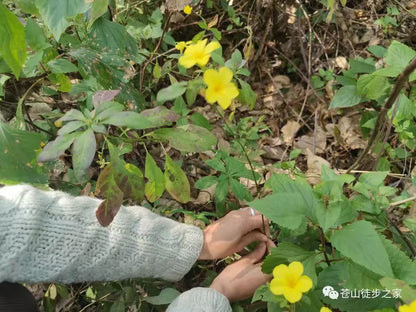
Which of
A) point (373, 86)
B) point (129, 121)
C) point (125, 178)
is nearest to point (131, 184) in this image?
point (125, 178)

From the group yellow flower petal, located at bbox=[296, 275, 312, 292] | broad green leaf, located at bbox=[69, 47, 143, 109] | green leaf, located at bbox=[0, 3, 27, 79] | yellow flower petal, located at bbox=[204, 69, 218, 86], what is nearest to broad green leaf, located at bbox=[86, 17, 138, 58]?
broad green leaf, located at bbox=[69, 47, 143, 109]

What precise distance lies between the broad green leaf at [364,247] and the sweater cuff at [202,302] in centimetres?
43

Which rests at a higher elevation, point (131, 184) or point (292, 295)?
point (131, 184)

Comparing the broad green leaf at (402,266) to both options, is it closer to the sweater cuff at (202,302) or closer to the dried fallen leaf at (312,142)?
the sweater cuff at (202,302)

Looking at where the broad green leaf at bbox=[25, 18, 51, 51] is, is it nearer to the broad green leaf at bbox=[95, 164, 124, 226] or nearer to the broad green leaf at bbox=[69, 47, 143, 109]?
the broad green leaf at bbox=[69, 47, 143, 109]

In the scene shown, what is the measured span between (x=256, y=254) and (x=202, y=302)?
209 millimetres

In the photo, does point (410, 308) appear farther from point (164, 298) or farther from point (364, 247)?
point (164, 298)

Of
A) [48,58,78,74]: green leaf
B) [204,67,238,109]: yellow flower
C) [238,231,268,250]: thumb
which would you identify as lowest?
[238,231,268,250]: thumb

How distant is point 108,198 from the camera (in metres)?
0.80

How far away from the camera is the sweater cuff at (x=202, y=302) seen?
1062 mm

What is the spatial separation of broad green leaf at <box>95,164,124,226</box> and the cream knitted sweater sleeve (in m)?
0.22

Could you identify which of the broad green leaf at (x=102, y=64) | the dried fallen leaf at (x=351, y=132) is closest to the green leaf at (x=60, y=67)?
the broad green leaf at (x=102, y=64)

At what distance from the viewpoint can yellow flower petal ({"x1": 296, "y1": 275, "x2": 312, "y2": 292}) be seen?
0.75 meters

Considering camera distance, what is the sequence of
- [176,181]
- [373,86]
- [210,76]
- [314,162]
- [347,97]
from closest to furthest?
[210,76] < [176,181] < [373,86] < [347,97] < [314,162]
